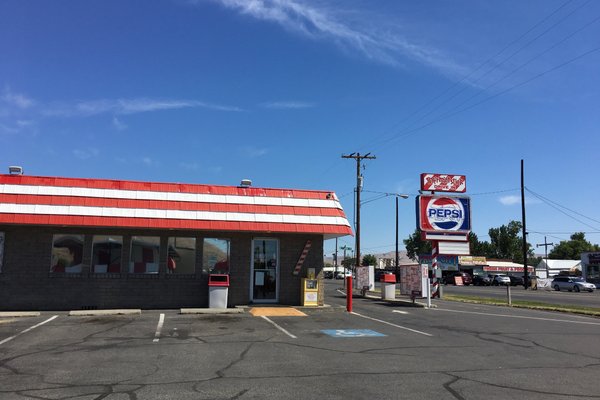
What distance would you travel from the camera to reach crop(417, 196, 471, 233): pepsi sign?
87.0 feet

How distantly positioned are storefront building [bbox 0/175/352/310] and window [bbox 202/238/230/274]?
0.12 ft

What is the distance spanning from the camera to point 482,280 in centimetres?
6544

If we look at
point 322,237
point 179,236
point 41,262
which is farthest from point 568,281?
point 41,262

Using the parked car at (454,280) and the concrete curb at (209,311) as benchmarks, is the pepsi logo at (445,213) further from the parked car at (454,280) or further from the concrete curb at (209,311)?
the parked car at (454,280)

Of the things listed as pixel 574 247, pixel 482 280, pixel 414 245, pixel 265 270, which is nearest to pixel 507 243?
pixel 414 245

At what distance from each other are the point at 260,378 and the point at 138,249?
11365 millimetres

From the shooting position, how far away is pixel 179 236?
699 inches

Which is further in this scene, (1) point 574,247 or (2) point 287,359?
(1) point 574,247

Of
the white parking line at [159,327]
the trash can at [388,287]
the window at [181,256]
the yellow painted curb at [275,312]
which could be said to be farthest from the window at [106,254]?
the trash can at [388,287]

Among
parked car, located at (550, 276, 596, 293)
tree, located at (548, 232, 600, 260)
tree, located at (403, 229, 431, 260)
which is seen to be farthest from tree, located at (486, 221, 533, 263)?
parked car, located at (550, 276, 596, 293)

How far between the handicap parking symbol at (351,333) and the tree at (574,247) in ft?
481

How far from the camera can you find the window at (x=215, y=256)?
706 inches

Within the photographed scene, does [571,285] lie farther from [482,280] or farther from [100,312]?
[100,312]

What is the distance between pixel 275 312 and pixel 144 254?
5251 millimetres
